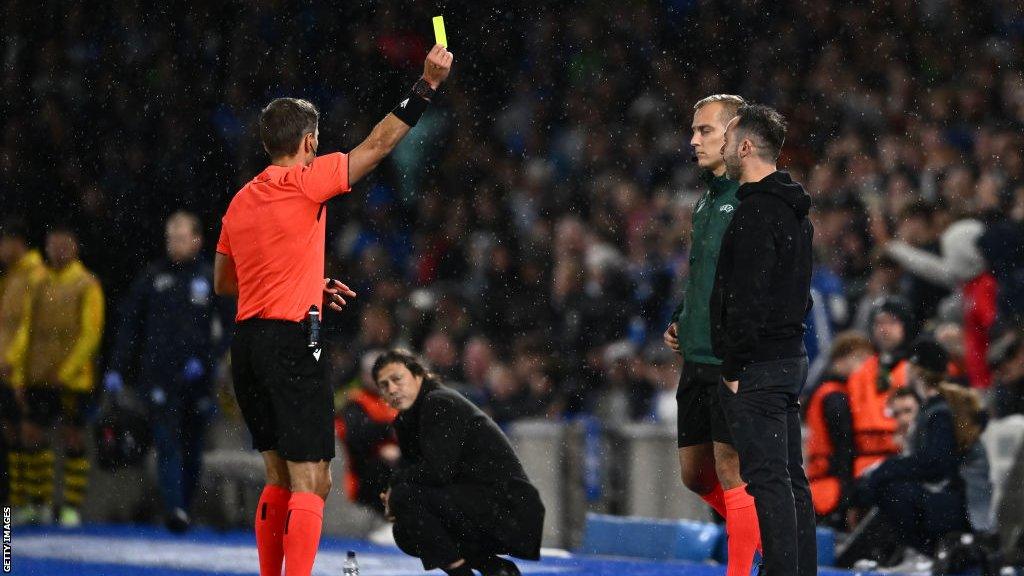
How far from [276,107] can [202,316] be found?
5.57 meters

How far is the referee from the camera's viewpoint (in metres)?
6.19

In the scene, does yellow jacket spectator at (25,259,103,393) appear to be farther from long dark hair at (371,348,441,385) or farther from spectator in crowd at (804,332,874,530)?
spectator in crowd at (804,332,874,530)

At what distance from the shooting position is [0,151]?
16.5 meters

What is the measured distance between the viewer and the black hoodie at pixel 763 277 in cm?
560

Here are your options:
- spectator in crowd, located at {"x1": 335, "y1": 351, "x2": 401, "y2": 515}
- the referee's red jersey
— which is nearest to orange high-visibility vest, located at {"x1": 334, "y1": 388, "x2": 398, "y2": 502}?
spectator in crowd, located at {"x1": 335, "y1": 351, "x2": 401, "y2": 515}

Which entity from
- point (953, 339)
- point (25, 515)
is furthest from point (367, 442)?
point (953, 339)

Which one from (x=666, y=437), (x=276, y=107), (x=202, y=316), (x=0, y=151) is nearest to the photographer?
(x=276, y=107)

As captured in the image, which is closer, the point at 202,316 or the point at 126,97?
the point at 202,316

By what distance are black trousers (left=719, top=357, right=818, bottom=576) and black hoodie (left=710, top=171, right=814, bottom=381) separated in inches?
2.6

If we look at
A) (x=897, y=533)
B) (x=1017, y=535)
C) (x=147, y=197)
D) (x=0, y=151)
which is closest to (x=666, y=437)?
(x=897, y=533)

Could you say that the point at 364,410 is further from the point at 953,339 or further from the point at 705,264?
the point at 705,264

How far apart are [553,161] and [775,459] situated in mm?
11158

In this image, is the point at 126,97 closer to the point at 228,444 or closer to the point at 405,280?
the point at 405,280

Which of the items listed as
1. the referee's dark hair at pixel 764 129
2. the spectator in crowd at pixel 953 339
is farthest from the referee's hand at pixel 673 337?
the spectator in crowd at pixel 953 339
